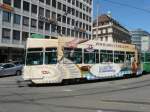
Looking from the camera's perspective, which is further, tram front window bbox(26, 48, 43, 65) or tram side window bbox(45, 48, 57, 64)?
tram side window bbox(45, 48, 57, 64)

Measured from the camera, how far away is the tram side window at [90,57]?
24723 millimetres

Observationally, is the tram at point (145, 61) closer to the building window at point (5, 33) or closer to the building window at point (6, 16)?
the building window at point (5, 33)

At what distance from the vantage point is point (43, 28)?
69562mm

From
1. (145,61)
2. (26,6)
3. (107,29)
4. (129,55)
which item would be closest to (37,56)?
(129,55)

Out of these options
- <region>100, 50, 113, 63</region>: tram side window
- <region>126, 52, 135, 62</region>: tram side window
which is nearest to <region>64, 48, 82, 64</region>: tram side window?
<region>100, 50, 113, 63</region>: tram side window

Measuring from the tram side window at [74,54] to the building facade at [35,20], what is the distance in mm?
34066

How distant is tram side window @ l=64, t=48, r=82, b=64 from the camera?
23391 mm

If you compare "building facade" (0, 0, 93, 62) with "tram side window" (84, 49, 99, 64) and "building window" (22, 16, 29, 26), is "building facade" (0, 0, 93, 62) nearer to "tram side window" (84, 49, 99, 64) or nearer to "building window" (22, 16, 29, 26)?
"building window" (22, 16, 29, 26)

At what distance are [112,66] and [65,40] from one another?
5607 mm

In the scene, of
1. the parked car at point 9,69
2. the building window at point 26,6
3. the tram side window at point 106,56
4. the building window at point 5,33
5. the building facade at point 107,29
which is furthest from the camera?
the building facade at point 107,29

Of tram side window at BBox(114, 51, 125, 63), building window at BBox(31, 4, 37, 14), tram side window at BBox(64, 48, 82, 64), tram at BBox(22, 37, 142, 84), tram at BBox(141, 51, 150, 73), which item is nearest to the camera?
tram at BBox(22, 37, 142, 84)

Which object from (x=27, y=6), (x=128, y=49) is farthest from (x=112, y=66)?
(x=27, y=6)

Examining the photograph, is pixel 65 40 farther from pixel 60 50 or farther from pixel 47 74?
pixel 47 74

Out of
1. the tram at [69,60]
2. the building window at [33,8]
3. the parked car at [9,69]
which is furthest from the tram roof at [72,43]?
the building window at [33,8]
